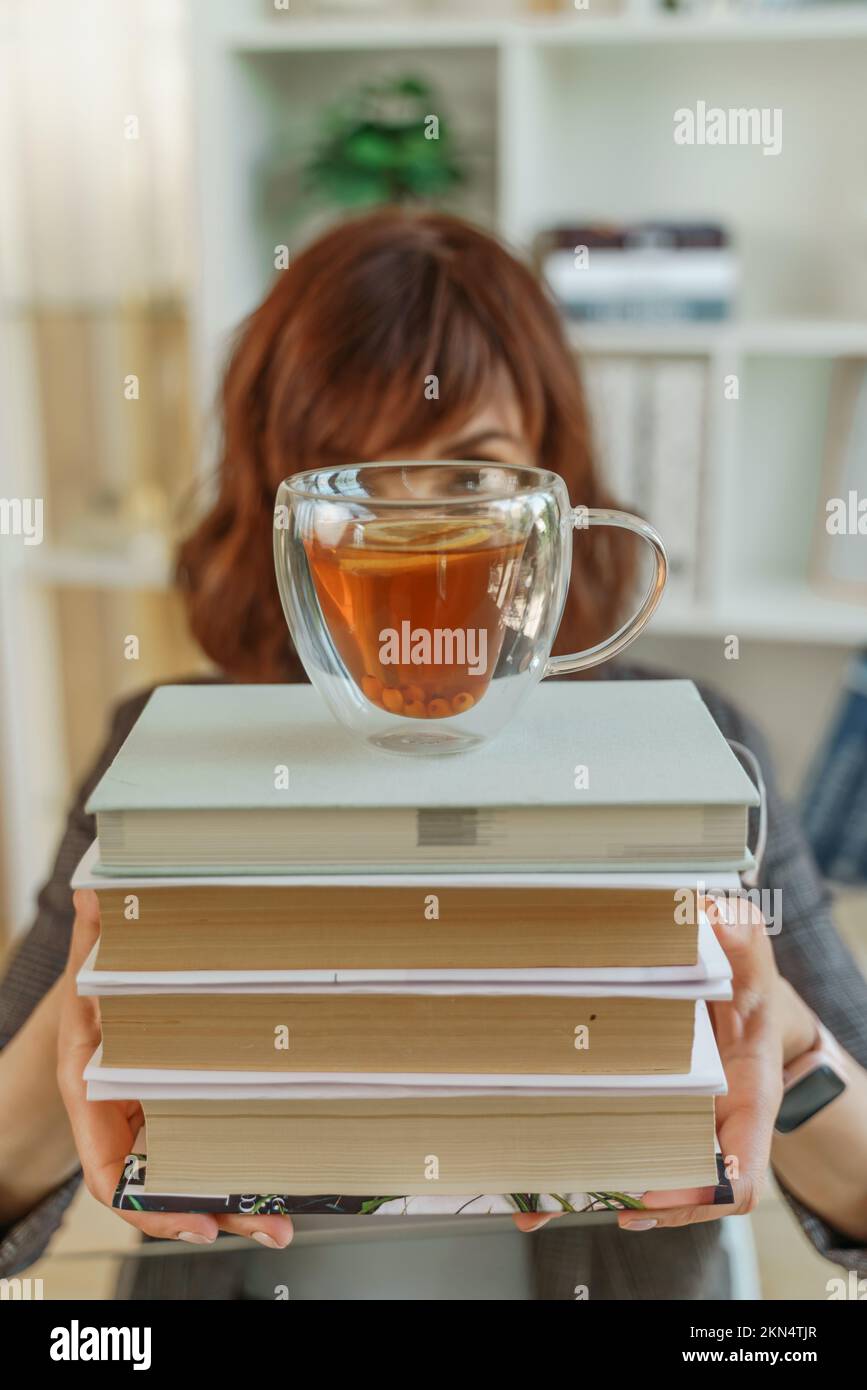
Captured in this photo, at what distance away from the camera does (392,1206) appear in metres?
0.45

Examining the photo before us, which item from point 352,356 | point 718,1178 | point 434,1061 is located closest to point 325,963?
point 434,1061

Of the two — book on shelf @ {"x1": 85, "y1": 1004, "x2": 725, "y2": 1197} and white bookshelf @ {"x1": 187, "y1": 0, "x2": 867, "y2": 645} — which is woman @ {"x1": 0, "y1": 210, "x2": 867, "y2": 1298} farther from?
white bookshelf @ {"x1": 187, "y1": 0, "x2": 867, "y2": 645}

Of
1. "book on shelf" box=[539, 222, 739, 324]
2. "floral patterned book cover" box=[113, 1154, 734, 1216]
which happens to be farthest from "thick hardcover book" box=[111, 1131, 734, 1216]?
"book on shelf" box=[539, 222, 739, 324]

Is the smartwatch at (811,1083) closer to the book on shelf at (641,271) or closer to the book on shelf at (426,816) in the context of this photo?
the book on shelf at (426,816)

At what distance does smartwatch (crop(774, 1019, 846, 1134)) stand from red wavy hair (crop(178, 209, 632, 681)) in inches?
16.3

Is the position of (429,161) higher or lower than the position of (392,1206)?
higher

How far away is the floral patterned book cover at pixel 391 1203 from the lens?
450 mm

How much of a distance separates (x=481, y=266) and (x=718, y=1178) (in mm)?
748

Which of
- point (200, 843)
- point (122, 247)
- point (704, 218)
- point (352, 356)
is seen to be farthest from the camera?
point (122, 247)

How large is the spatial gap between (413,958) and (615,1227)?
0.79 ft

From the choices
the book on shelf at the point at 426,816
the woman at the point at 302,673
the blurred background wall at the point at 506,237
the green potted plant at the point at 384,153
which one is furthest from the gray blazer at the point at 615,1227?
the green potted plant at the point at 384,153

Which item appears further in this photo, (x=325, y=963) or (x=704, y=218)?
(x=704, y=218)

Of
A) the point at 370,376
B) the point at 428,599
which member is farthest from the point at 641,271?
the point at 428,599
